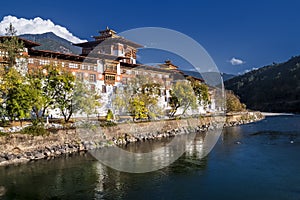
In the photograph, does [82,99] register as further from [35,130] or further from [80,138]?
[35,130]

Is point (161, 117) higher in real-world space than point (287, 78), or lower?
lower

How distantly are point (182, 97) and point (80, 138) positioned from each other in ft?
76.3

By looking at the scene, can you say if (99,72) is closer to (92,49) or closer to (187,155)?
(92,49)

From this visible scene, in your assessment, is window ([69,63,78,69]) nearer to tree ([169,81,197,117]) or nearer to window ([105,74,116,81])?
window ([105,74,116,81])

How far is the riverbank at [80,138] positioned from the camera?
24656mm

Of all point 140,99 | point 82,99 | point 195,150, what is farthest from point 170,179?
point 140,99

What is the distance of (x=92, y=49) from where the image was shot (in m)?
55.9

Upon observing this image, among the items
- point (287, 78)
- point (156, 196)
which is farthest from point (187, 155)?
point (287, 78)

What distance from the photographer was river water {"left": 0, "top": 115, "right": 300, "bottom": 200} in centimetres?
1593

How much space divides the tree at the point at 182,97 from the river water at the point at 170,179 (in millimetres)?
23023

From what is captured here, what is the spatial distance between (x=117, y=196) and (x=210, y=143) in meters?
20.2

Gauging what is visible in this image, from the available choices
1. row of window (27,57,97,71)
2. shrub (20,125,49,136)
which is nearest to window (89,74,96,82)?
row of window (27,57,97,71)

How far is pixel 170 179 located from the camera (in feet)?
60.8

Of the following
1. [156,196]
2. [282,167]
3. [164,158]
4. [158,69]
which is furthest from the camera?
[158,69]
